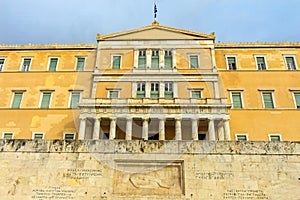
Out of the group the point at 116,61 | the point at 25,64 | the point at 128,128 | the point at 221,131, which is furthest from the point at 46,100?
the point at 221,131

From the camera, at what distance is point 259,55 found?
1439 inches

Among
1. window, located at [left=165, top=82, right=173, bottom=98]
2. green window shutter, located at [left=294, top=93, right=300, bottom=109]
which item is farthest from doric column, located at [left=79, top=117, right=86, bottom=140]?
green window shutter, located at [left=294, top=93, right=300, bottom=109]

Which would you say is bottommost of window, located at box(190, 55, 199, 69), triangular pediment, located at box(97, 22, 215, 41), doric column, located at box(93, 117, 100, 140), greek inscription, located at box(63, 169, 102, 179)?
greek inscription, located at box(63, 169, 102, 179)

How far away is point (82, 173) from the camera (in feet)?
35.5

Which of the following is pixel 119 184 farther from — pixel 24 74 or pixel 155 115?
pixel 24 74

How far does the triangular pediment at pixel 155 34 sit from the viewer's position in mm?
36938

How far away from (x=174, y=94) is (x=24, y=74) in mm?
19196

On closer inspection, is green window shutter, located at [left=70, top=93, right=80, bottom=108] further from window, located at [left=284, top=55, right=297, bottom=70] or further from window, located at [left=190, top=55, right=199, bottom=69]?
window, located at [left=284, top=55, right=297, bottom=70]

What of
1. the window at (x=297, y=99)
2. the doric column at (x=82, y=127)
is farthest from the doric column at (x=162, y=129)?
the window at (x=297, y=99)

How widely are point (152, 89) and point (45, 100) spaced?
12.9 meters

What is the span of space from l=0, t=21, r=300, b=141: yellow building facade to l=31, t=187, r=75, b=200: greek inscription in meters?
18.3

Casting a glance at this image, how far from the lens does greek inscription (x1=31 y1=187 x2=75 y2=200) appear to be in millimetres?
10438

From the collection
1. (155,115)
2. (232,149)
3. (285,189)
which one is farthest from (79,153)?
(155,115)

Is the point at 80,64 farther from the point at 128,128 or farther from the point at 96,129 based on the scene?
the point at 128,128
